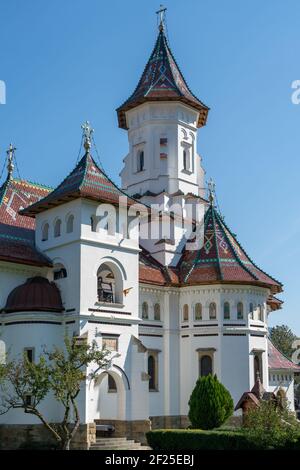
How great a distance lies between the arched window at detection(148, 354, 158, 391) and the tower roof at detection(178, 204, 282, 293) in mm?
4917

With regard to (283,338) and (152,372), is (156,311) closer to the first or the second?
(152,372)

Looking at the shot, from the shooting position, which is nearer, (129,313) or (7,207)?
(129,313)

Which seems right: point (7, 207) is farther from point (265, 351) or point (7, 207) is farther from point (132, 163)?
point (265, 351)

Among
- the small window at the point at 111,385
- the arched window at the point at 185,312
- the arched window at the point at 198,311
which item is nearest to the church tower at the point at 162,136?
the arched window at the point at 185,312

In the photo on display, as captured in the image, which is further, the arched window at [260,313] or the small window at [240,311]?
the arched window at [260,313]

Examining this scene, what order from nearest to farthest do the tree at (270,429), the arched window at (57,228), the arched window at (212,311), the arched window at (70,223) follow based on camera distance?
the tree at (270,429) < the arched window at (70,223) < the arched window at (57,228) < the arched window at (212,311)

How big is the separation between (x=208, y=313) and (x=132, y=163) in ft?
43.7

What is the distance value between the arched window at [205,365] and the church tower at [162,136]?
11.9 m

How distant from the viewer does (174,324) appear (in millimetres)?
43156

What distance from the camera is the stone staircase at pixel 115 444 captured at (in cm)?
3309

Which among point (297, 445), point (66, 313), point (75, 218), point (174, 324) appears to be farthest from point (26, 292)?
point (297, 445)

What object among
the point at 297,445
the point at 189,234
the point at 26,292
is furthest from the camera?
the point at 189,234

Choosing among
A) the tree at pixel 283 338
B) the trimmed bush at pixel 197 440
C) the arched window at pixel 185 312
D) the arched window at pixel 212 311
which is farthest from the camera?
the tree at pixel 283 338

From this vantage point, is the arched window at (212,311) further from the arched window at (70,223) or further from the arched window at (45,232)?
the arched window at (45,232)
